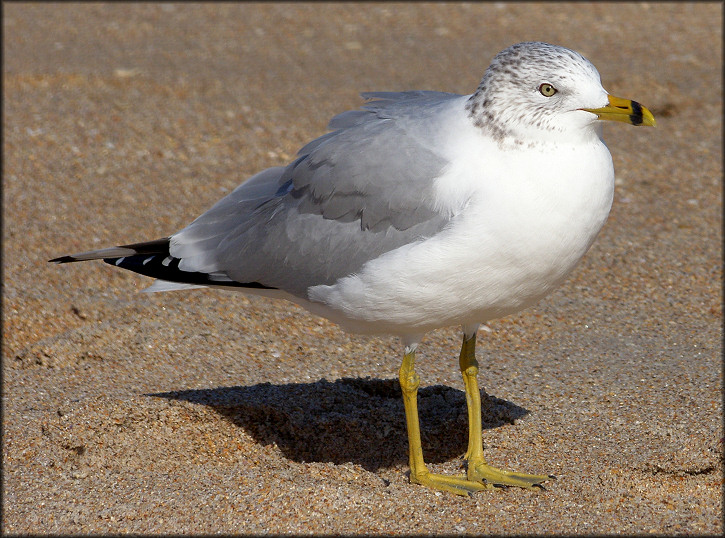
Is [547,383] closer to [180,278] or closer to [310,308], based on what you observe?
[310,308]

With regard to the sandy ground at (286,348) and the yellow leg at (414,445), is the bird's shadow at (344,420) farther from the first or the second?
the yellow leg at (414,445)

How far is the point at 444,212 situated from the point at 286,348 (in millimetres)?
1595

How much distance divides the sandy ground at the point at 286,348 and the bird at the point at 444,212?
1.12ft

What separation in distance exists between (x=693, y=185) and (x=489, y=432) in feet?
9.35

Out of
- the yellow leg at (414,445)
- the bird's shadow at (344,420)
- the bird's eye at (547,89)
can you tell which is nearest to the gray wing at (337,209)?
the bird's eye at (547,89)

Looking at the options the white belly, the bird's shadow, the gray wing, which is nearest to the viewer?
the white belly

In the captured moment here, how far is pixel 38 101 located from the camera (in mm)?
6488

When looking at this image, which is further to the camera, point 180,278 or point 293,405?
point 293,405

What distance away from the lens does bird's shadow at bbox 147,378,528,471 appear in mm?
3664

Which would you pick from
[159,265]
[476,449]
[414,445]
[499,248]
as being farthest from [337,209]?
[476,449]

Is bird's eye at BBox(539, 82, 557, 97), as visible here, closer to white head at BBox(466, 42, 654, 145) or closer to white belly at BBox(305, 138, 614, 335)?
white head at BBox(466, 42, 654, 145)

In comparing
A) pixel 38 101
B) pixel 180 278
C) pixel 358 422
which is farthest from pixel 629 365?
pixel 38 101

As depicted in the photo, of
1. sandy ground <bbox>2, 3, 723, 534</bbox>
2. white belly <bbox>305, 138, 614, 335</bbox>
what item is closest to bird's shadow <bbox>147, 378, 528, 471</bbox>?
sandy ground <bbox>2, 3, 723, 534</bbox>

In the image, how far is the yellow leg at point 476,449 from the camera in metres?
3.31
